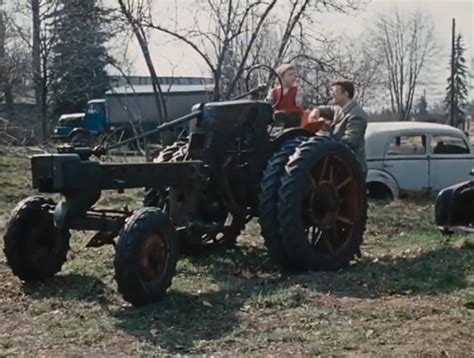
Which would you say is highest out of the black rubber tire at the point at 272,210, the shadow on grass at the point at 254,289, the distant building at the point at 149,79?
the distant building at the point at 149,79

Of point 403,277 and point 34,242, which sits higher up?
point 34,242

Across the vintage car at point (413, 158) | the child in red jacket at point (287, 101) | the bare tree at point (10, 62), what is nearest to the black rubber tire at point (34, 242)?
the child in red jacket at point (287, 101)

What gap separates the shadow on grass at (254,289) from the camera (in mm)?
6070

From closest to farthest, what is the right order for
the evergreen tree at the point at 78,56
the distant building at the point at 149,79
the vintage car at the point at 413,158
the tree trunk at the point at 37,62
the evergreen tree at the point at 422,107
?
the vintage car at the point at 413,158, the evergreen tree at the point at 78,56, the distant building at the point at 149,79, the tree trunk at the point at 37,62, the evergreen tree at the point at 422,107

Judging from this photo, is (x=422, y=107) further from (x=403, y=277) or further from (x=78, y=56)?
(x=403, y=277)

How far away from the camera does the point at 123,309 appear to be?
6.71 meters

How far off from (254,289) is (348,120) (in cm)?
273

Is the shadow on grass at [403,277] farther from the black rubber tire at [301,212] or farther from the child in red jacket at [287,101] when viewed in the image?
the child in red jacket at [287,101]

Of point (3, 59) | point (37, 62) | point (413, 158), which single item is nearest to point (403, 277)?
point (413, 158)

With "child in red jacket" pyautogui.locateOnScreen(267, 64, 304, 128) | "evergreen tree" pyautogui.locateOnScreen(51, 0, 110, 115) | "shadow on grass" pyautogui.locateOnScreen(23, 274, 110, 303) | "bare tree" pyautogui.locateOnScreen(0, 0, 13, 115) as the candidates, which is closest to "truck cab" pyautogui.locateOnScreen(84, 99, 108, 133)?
"evergreen tree" pyautogui.locateOnScreen(51, 0, 110, 115)

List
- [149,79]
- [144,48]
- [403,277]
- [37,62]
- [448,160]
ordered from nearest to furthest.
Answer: [403,277]
[448,160]
[144,48]
[149,79]
[37,62]

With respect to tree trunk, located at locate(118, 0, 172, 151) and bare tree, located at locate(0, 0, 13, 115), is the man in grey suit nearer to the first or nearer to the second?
tree trunk, located at locate(118, 0, 172, 151)

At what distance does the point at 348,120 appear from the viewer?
9.30m

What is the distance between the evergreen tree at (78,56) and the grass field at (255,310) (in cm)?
1113
